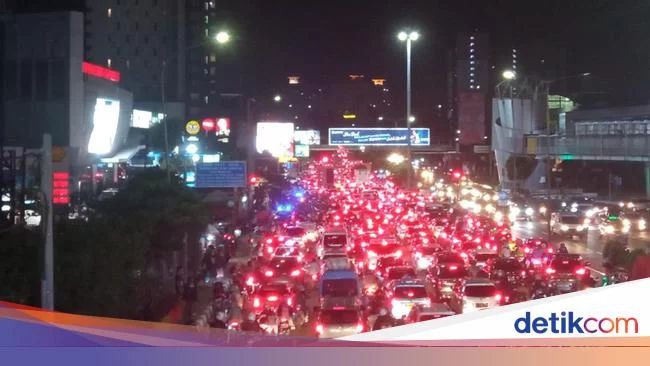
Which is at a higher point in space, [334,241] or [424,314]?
[424,314]

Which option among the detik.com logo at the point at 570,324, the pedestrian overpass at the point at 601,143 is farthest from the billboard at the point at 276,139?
the detik.com logo at the point at 570,324

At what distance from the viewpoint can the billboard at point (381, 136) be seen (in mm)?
58844

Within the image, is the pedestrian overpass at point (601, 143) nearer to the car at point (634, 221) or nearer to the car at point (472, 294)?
the car at point (634, 221)

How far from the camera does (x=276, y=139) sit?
5978 centimetres

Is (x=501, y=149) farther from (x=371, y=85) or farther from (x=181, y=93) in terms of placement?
(x=371, y=85)

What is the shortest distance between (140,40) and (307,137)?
25.1 m

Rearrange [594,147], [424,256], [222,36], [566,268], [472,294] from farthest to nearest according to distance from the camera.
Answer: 1. [594,147]
2. [424,256]
3. [222,36]
4. [566,268]
5. [472,294]

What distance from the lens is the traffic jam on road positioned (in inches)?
422

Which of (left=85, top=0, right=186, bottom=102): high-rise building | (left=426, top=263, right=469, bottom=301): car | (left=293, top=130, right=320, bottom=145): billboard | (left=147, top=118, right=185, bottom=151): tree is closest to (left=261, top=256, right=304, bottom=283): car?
(left=426, top=263, right=469, bottom=301): car

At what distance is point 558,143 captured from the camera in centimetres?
3753

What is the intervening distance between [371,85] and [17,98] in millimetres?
120470

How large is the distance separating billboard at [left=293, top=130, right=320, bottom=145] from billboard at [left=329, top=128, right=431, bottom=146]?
8329 millimetres

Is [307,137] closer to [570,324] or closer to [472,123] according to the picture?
[472,123]

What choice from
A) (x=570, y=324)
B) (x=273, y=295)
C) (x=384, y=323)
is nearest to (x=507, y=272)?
(x=273, y=295)
